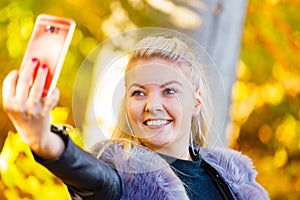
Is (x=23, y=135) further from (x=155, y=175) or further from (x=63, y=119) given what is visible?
(x=63, y=119)

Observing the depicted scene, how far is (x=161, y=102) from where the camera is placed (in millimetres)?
1523

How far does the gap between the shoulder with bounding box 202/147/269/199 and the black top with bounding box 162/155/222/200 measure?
48 millimetres

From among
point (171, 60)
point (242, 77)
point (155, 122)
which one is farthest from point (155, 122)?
point (242, 77)

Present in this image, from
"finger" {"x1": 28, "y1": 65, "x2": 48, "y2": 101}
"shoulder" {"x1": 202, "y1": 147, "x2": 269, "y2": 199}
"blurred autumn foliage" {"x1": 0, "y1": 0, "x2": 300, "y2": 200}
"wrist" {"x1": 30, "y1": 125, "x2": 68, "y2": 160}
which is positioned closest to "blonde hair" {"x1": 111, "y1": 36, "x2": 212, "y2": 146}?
"shoulder" {"x1": 202, "y1": 147, "x2": 269, "y2": 199}

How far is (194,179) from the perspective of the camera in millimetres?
1671

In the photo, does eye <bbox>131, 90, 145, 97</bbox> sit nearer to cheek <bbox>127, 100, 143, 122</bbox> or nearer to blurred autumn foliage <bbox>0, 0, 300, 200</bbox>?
cheek <bbox>127, 100, 143, 122</bbox>

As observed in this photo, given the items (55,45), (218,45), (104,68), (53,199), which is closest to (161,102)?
(104,68)

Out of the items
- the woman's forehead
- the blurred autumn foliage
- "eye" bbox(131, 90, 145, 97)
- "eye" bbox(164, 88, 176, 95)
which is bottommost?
"eye" bbox(131, 90, 145, 97)

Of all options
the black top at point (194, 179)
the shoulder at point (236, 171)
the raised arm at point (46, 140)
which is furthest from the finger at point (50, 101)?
the shoulder at point (236, 171)

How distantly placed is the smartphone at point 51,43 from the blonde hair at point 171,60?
0.91 feet

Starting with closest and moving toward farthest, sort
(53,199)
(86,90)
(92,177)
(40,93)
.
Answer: (40,93)
(92,177)
(86,90)
(53,199)

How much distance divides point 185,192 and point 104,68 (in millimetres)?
246

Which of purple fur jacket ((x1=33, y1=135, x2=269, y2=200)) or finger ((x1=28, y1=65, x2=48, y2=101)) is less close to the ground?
finger ((x1=28, y1=65, x2=48, y2=101))

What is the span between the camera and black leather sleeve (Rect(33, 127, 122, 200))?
4.33ft
